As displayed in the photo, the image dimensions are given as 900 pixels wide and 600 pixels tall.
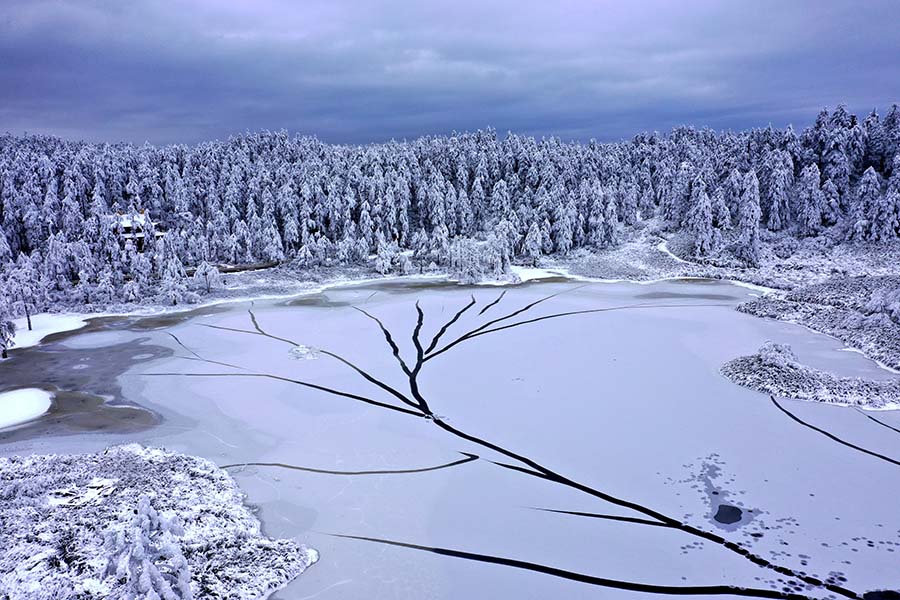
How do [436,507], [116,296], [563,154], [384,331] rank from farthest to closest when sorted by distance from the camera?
[563,154], [116,296], [384,331], [436,507]

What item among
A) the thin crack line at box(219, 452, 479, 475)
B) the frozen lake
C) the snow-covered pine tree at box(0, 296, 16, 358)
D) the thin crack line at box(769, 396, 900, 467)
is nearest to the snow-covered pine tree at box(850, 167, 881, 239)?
the frozen lake

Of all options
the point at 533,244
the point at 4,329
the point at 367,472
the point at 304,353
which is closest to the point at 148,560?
the point at 367,472

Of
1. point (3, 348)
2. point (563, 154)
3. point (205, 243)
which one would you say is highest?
point (563, 154)

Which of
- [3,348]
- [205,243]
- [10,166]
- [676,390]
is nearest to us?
[676,390]

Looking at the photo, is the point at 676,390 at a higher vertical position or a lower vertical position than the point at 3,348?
lower

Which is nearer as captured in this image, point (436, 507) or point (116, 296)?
point (436, 507)

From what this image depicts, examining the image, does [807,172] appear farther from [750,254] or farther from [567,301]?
[567,301]

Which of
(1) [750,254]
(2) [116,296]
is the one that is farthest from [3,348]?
(1) [750,254]
